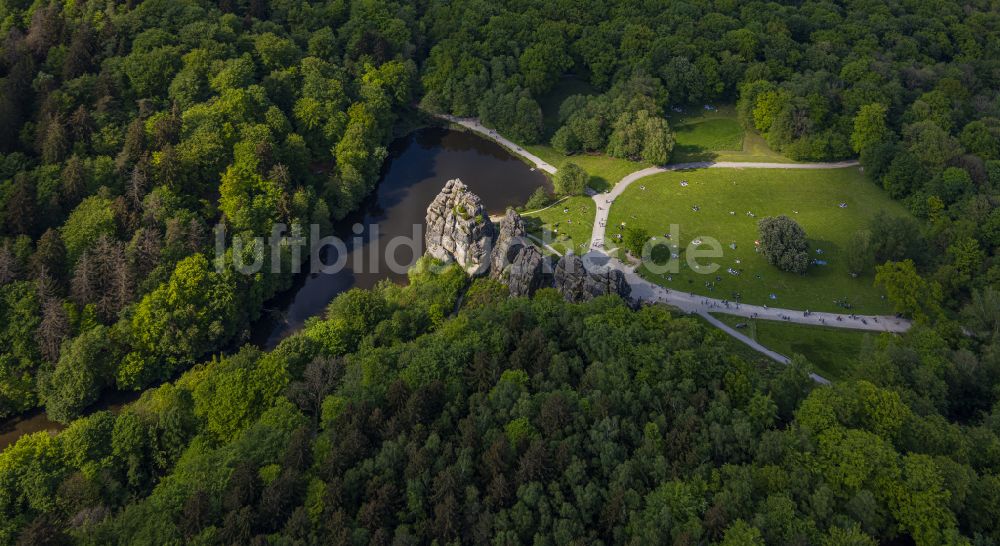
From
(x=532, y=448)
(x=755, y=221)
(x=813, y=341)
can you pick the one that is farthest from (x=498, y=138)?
(x=532, y=448)

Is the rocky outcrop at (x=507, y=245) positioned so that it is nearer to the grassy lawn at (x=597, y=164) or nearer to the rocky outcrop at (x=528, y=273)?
the rocky outcrop at (x=528, y=273)

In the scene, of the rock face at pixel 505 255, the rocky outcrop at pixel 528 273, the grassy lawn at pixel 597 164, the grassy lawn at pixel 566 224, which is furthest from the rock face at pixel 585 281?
the grassy lawn at pixel 597 164

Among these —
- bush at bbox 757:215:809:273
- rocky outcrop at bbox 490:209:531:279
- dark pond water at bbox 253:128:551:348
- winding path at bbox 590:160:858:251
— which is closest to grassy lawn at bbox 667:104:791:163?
winding path at bbox 590:160:858:251

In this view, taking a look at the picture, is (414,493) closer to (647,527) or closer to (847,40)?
(647,527)

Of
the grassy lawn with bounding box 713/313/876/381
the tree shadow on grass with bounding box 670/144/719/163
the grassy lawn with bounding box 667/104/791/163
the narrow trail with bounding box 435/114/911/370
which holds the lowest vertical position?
the grassy lawn with bounding box 713/313/876/381

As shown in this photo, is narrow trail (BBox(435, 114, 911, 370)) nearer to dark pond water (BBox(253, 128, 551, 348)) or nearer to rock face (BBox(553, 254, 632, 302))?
rock face (BBox(553, 254, 632, 302))
